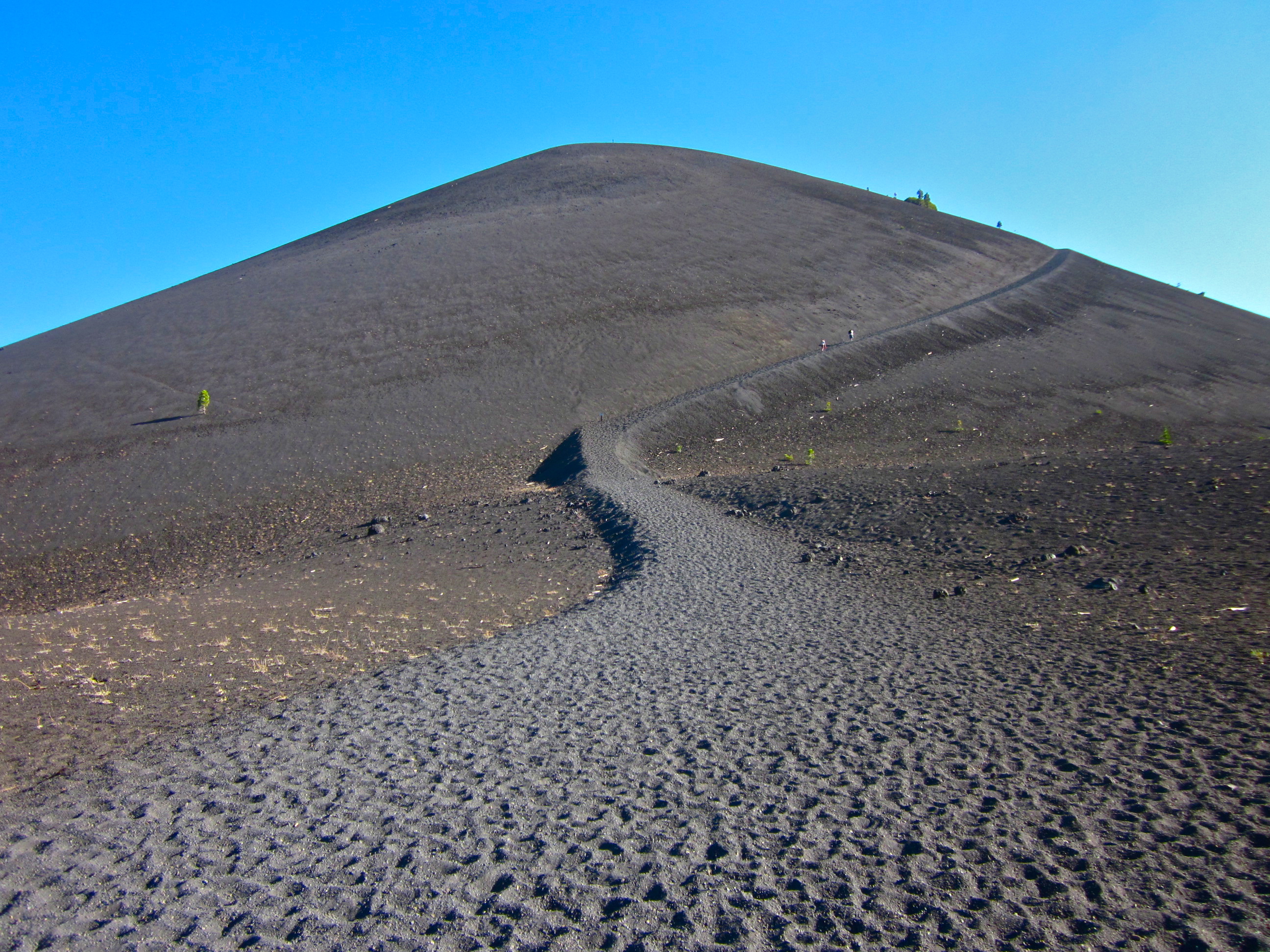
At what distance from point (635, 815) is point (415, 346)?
2411 centimetres

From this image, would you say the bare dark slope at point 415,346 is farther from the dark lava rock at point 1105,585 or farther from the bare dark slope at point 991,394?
the dark lava rock at point 1105,585

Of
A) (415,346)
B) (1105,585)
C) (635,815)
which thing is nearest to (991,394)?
(1105,585)

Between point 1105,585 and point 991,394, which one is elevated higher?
point 991,394

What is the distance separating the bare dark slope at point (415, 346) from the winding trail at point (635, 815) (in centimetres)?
943

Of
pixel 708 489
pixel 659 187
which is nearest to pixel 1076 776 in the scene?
pixel 708 489

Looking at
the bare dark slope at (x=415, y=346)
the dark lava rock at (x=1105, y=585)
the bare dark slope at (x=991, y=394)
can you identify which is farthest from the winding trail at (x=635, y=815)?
the bare dark slope at (x=991, y=394)

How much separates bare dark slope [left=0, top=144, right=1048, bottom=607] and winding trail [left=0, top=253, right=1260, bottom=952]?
9432 mm

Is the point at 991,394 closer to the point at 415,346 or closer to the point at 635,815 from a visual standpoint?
the point at 415,346

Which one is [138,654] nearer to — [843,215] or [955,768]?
[955,768]

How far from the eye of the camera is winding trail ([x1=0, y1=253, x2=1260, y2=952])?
3443 mm

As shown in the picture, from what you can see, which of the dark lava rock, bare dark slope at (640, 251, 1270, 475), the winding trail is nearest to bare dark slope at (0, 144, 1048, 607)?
bare dark slope at (640, 251, 1270, 475)

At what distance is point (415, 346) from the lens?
25844 mm

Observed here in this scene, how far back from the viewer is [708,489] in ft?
51.0

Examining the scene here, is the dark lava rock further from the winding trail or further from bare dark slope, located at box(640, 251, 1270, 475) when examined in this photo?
bare dark slope, located at box(640, 251, 1270, 475)
